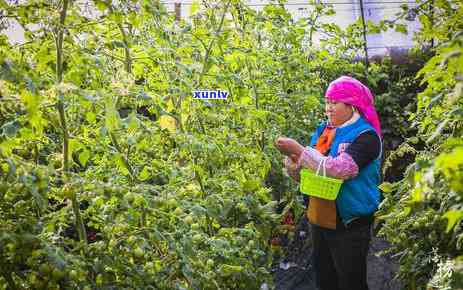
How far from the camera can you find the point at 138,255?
2148mm

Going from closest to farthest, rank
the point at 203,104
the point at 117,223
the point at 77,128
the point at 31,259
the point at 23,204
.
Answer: the point at 31,259
the point at 23,204
the point at 117,223
the point at 77,128
the point at 203,104

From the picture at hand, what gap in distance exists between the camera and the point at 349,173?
10.5 ft

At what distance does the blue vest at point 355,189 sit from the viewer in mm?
3311

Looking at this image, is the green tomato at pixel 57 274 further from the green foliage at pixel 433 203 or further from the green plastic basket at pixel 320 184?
the green plastic basket at pixel 320 184

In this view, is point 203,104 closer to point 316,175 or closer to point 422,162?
point 316,175

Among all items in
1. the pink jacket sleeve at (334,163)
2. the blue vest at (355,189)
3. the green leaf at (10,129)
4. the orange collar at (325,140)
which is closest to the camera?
the green leaf at (10,129)

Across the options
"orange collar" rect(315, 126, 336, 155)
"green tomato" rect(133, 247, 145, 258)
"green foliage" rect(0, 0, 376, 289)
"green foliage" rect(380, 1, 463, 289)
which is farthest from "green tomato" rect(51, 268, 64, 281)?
"orange collar" rect(315, 126, 336, 155)

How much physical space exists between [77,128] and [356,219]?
161 cm

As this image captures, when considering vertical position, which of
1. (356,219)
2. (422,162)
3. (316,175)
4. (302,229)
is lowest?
(302,229)

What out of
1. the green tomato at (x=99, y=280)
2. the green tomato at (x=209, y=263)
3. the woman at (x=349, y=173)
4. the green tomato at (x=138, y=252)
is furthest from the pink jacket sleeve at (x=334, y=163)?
the green tomato at (x=99, y=280)

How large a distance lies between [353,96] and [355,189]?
497 millimetres

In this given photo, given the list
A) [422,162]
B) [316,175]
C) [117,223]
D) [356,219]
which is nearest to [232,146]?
[316,175]

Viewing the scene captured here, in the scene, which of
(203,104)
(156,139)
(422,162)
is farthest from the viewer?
(203,104)

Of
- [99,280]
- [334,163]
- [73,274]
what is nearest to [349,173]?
[334,163]
